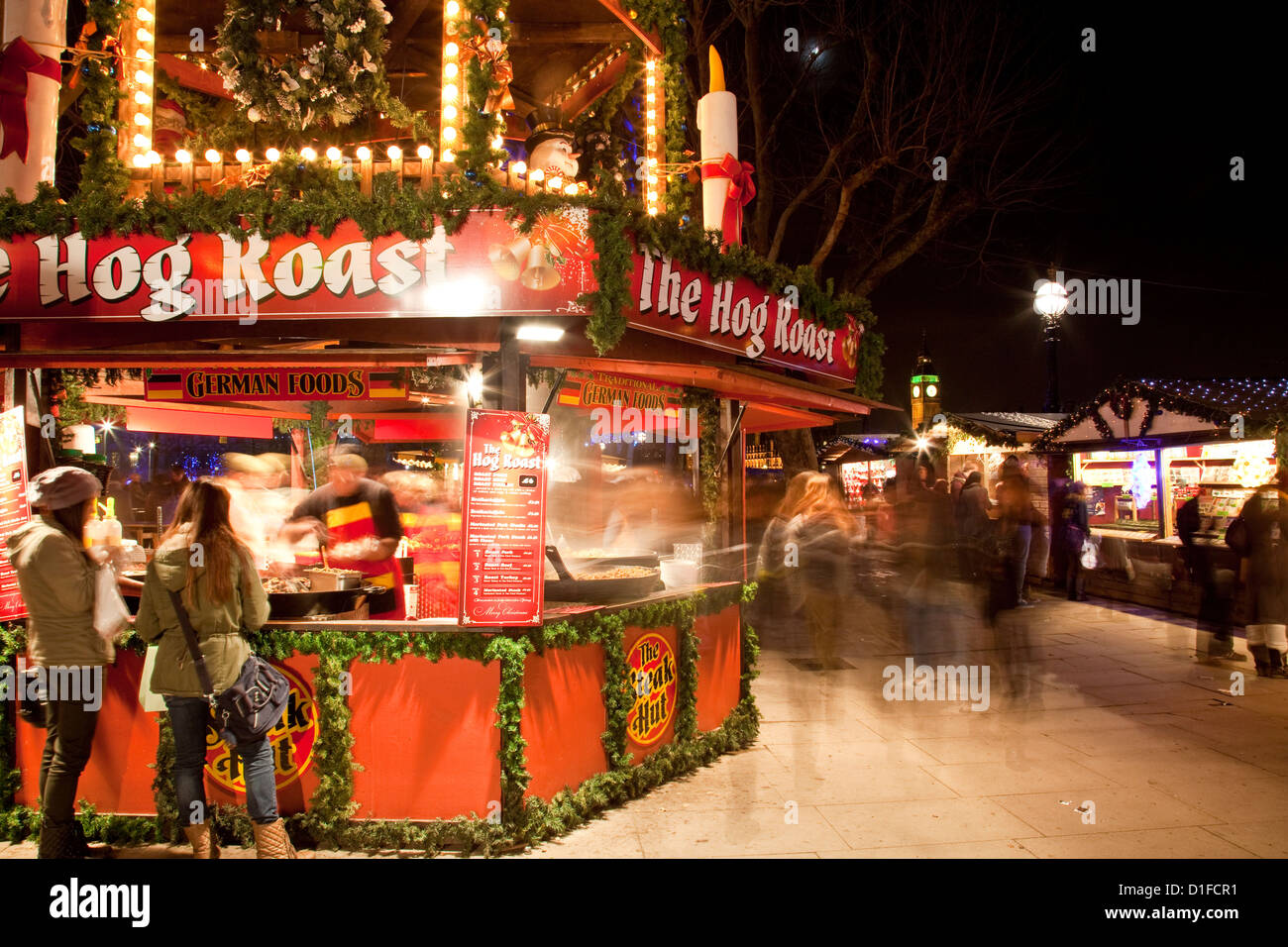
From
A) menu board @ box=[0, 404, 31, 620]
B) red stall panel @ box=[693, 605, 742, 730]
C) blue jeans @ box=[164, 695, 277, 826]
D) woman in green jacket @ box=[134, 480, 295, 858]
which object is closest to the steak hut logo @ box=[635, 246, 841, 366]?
red stall panel @ box=[693, 605, 742, 730]

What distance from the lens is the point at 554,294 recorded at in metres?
4.66

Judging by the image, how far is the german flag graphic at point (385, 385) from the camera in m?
5.93

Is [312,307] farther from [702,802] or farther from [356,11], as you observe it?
[702,802]

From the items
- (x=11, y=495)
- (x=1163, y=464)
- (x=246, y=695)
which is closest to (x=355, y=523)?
(x=11, y=495)

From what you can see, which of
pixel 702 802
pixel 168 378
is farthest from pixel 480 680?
pixel 168 378

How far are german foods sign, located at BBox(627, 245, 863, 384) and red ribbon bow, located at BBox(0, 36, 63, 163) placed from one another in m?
4.26

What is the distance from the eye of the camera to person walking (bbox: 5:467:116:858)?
4.11m

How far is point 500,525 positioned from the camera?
4645mm

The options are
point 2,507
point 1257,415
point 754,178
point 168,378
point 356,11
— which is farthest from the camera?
point 754,178

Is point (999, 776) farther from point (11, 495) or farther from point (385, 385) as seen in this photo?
point (11, 495)

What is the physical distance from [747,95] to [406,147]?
37.1ft

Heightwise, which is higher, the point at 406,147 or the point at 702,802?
the point at 406,147

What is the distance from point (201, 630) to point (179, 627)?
0.37ft
